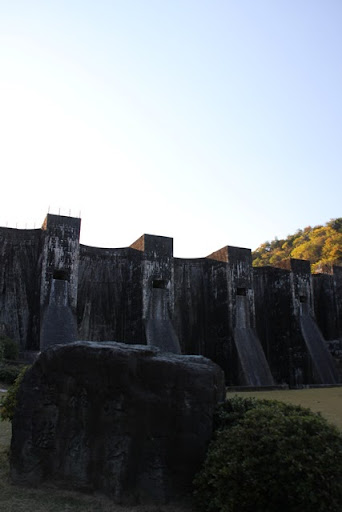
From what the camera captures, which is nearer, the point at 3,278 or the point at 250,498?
the point at 250,498

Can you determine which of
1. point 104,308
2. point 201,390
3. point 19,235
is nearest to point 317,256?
point 104,308

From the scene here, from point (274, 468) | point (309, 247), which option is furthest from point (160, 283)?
point (309, 247)

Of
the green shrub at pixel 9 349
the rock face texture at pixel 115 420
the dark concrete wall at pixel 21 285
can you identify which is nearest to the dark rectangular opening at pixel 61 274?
the dark concrete wall at pixel 21 285

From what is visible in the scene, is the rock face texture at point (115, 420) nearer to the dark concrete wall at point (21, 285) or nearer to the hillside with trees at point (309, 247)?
the dark concrete wall at point (21, 285)

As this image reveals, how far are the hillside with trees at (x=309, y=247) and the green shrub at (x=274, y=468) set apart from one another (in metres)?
33.7

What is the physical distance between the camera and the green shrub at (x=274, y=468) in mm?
3438

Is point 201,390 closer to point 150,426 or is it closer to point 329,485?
point 150,426

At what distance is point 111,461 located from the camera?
4.40 meters

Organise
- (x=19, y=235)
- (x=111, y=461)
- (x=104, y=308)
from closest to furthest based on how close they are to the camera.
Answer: (x=111, y=461) < (x=19, y=235) < (x=104, y=308)

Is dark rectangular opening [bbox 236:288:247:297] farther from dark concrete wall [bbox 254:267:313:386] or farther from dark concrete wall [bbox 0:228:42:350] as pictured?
dark concrete wall [bbox 0:228:42:350]

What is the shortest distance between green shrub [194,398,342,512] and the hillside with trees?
110ft

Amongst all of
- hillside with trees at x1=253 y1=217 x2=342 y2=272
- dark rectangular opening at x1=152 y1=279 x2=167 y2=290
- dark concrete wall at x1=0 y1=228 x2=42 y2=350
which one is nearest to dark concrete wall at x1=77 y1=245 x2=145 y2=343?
dark rectangular opening at x1=152 y1=279 x2=167 y2=290

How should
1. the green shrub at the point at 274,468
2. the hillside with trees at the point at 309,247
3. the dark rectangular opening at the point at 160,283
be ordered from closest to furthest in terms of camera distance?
the green shrub at the point at 274,468 → the dark rectangular opening at the point at 160,283 → the hillside with trees at the point at 309,247

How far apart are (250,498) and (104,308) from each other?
1527cm
